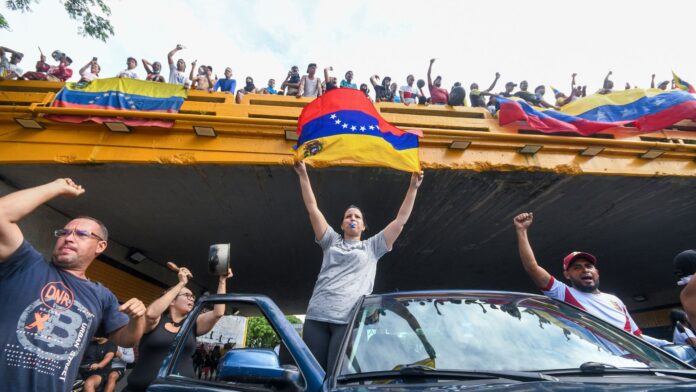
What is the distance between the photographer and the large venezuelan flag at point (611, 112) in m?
5.59

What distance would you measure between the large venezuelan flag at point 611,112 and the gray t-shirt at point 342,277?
13.2ft

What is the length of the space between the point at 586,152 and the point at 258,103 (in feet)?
16.5

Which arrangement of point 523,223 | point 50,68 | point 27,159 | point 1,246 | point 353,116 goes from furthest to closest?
1. point 50,68
2. point 27,159
3. point 353,116
4. point 523,223
5. point 1,246

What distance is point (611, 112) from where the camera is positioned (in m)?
5.88

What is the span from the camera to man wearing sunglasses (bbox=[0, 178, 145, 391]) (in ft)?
5.49

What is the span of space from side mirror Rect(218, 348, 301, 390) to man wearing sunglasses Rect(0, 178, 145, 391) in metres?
0.77

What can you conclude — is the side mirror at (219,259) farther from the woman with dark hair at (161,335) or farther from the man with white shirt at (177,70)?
the man with white shirt at (177,70)

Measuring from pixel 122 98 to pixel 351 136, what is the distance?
3492 mm

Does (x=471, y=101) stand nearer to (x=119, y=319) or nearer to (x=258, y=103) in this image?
(x=258, y=103)

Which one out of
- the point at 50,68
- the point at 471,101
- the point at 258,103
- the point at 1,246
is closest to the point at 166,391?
the point at 1,246

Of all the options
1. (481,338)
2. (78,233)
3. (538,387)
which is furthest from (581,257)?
(78,233)

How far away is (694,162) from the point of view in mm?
5527

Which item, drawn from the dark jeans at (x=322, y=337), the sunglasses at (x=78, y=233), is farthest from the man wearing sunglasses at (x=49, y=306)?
the dark jeans at (x=322, y=337)

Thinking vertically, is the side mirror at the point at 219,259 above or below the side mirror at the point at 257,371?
above
